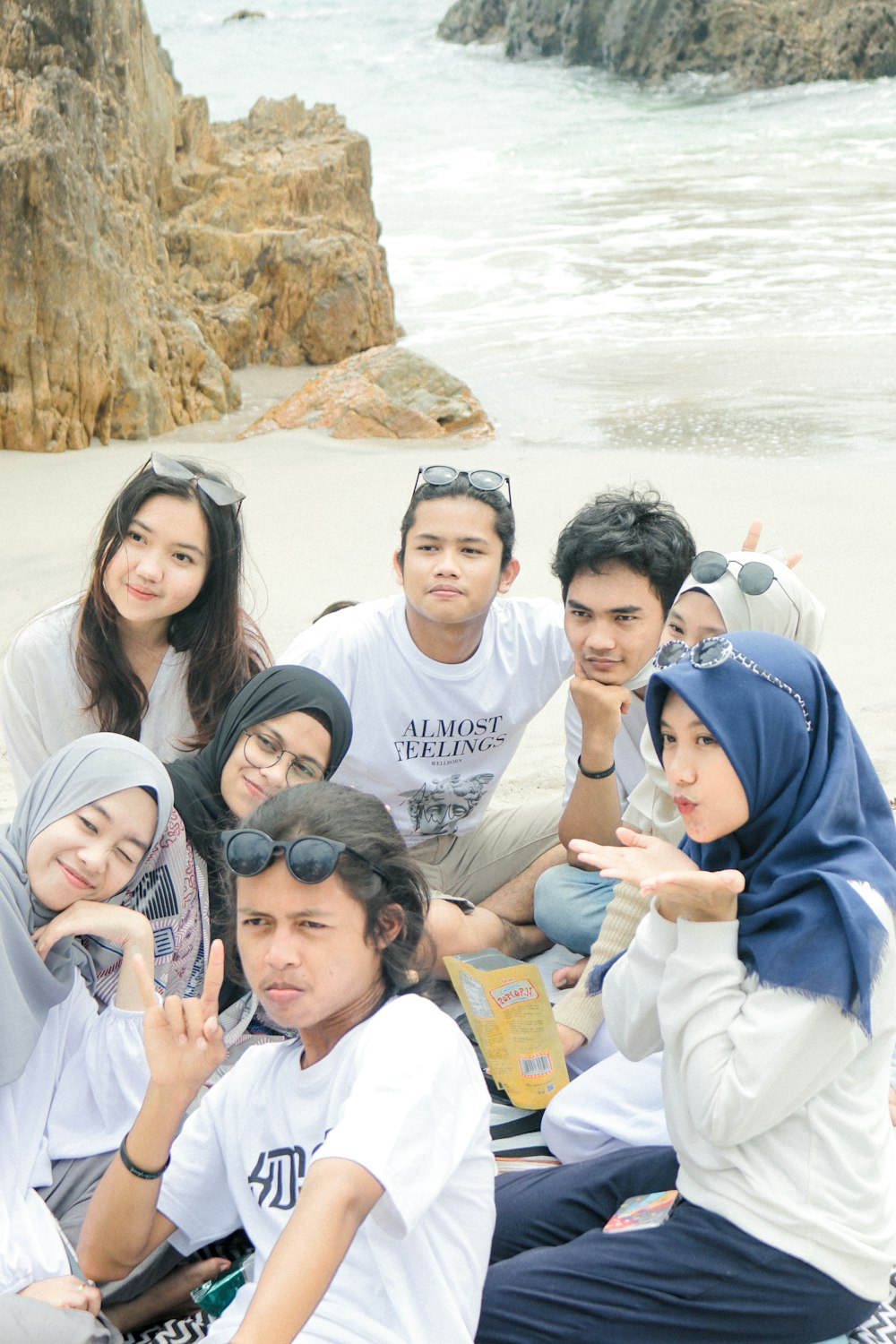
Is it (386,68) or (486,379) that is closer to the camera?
(486,379)

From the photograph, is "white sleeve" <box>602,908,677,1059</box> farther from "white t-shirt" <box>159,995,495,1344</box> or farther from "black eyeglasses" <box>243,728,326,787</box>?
"black eyeglasses" <box>243,728,326,787</box>

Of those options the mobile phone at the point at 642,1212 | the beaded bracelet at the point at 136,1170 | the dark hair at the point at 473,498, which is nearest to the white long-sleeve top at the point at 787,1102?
the mobile phone at the point at 642,1212

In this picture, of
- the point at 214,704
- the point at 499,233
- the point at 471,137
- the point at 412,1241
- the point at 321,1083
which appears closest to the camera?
the point at 412,1241

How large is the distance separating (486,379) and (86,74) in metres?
3.86

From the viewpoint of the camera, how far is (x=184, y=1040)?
2.18 m

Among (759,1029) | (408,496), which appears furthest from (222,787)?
(408,496)

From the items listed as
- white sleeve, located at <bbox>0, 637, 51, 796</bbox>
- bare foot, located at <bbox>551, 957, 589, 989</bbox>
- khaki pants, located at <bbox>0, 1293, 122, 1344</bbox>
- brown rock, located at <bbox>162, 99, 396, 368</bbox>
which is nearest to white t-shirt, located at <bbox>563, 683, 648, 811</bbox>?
bare foot, located at <bbox>551, 957, 589, 989</bbox>

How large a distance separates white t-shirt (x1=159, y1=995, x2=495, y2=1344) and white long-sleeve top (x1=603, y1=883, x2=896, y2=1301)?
1.19ft

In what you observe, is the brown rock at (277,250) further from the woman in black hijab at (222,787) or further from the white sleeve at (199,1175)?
the white sleeve at (199,1175)

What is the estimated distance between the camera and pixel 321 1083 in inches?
85.7

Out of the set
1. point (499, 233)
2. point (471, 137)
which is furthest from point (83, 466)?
point (471, 137)

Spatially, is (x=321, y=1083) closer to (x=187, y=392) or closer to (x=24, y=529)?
(x=24, y=529)

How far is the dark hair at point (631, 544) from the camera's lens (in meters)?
3.51

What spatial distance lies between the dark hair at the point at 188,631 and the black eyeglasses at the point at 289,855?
1443 mm
